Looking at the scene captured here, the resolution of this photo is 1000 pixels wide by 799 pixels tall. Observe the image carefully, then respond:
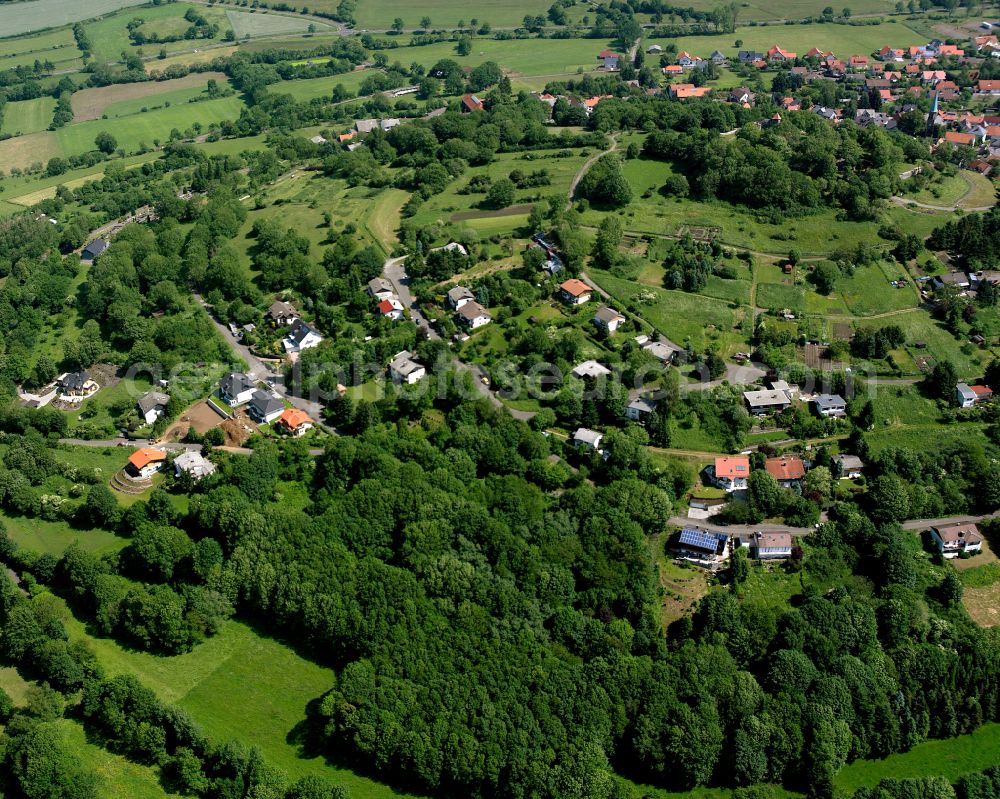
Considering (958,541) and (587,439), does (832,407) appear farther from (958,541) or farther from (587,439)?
(587,439)

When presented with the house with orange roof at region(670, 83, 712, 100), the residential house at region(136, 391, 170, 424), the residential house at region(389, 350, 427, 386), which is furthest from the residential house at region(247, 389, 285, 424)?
the house with orange roof at region(670, 83, 712, 100)

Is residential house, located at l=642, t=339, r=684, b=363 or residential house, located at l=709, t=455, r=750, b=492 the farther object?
residential house, located at l=642, t=339, r=684, b=363

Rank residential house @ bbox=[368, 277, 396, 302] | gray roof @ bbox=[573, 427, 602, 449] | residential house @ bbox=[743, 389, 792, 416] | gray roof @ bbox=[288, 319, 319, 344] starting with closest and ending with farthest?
gray roof @ bbox=[573, 427, 602, 449], residential house @ bbox=[743, 389, 792, 416], gray roof @ bbox=[288, 319, 319, 344], residential house @ bbox=[368, 277, 396, 302]

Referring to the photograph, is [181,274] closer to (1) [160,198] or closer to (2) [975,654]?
(1) [160,198]

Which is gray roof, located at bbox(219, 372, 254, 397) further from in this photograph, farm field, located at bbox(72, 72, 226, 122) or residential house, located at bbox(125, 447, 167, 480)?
farm field, located at bbox(72, 72, 226, 122)

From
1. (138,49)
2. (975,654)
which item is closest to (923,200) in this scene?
(975,654)

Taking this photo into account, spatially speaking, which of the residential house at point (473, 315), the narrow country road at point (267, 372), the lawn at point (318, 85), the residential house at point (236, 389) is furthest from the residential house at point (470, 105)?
the residential house at point (236, 389)
